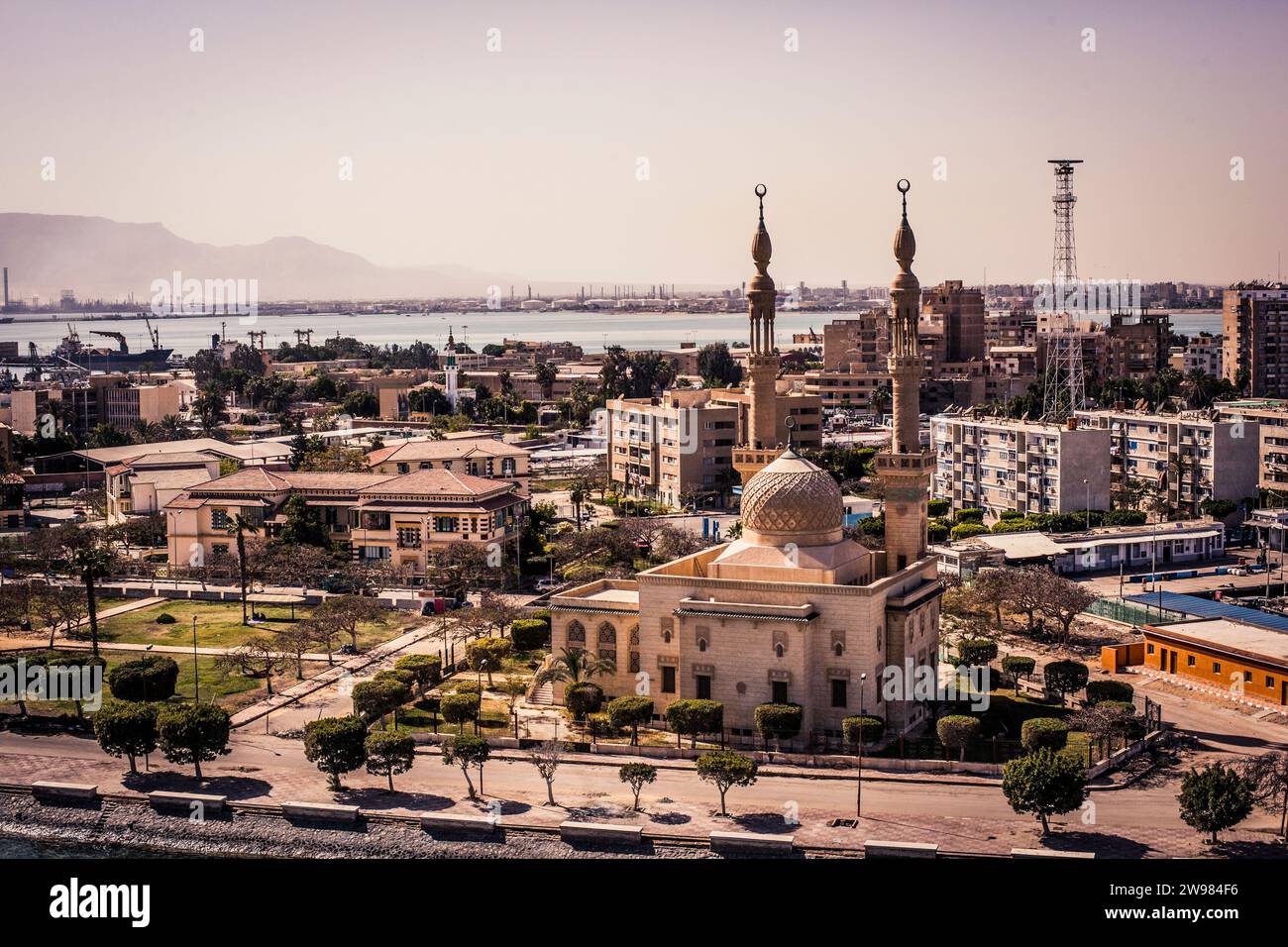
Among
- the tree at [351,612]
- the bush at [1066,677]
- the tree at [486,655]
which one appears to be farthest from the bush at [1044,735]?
the tree at [351,612]

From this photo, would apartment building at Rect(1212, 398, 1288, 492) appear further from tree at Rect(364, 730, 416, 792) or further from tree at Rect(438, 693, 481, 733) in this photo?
tree at Rect(364, 730, 416, 792)

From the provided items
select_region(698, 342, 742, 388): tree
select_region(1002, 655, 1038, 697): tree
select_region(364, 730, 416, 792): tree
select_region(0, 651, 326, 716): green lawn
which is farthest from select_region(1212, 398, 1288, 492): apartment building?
select_region(698, 342, 742, 388): tree

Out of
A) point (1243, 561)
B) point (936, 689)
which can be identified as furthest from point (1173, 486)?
point (936, 689)

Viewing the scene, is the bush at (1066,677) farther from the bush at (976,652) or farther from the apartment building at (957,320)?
the apartment building at (957,320)

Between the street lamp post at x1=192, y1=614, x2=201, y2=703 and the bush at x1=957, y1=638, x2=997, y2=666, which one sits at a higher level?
the bush at x1=957, y1=638, x2=997, y2=666

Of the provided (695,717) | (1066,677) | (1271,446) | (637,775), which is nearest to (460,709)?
(695,717)

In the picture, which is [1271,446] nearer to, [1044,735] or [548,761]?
[1044,735]

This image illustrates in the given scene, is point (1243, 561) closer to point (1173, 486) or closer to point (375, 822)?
point (1173, 486)
